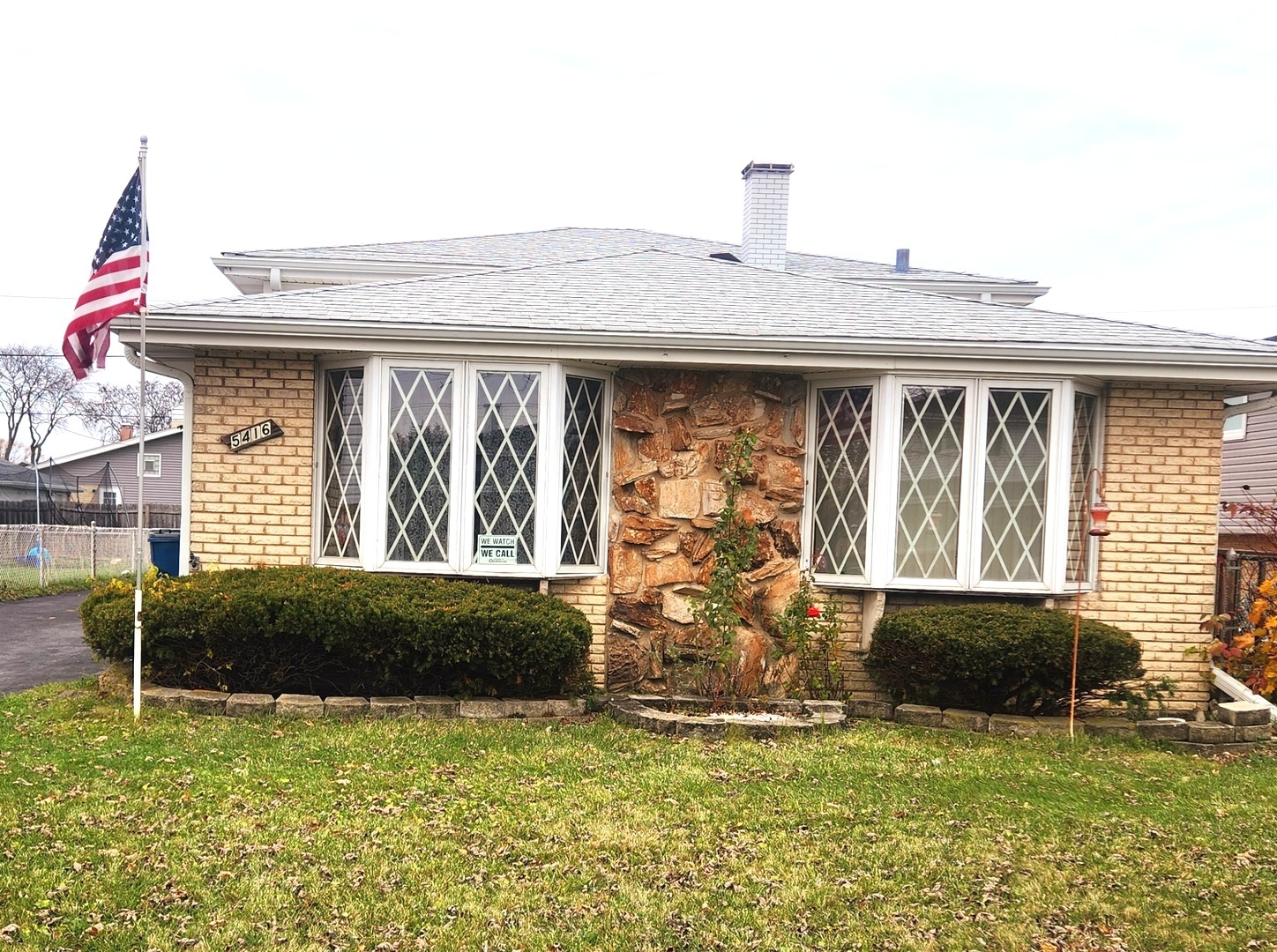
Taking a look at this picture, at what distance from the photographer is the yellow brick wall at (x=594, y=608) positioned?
8406 millimetres

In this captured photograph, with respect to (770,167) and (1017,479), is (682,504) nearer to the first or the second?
(1017,479)

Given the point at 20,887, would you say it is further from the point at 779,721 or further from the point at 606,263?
the point at 606,263

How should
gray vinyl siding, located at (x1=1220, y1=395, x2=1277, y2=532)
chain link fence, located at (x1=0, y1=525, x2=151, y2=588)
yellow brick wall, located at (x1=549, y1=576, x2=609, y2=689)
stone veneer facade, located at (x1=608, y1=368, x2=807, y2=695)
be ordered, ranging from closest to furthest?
yellow brick wall, located at (x1=549, y1=576, x2=609, y2=689)
stone veneer facade, located at (x1=608, y1=368, x2=807, y2=695)
gray vinyl siding, located at (x1=1220, y1=395, x2=1277, y2=532)
chain link fence, located at (x1=0, y1=525, x2=151, y2=588)

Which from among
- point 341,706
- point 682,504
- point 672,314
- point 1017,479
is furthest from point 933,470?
point 341,706

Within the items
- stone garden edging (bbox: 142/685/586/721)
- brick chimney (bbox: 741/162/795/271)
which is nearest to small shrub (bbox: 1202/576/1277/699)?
stone garden edging (bbox: 142/685/586/721)

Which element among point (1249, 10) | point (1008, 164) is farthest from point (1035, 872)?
point (1008, 164)

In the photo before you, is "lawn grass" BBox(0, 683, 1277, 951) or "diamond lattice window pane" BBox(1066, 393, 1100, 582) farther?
"diamond lattice window pane" BBox(1066, 393, 1100, 582)

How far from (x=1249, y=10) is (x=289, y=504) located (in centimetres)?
984

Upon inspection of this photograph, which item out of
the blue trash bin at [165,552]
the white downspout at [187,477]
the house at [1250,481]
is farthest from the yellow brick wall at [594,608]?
the house at [1250,481]

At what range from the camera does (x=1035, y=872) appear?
470 cm

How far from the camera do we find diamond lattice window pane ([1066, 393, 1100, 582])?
27.8ft

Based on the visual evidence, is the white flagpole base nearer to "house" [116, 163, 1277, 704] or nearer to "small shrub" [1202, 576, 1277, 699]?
"house" [116, 163, 1277, 704]

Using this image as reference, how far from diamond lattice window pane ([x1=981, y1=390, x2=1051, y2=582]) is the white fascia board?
0.95 ft

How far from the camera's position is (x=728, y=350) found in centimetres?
807
